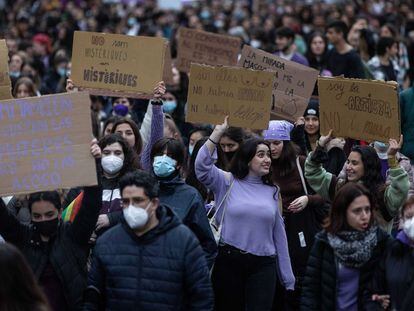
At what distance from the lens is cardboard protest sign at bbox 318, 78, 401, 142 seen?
8.03 meters

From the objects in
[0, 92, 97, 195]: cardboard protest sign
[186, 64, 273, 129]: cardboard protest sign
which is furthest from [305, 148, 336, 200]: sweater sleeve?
[0, 92, 97, 195]: cardboard protest sign

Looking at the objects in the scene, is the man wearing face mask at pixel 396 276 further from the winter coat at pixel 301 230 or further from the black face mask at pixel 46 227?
the winter coat at pixel 301 230

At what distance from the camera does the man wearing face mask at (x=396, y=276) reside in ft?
19.5

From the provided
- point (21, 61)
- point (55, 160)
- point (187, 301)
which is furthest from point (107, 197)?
point (21, 61)

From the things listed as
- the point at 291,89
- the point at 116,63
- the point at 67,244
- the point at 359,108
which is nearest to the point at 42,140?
the point at 67,244

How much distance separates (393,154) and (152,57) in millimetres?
2329

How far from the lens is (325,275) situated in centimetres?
611

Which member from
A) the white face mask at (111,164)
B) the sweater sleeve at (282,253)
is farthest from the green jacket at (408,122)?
the white face mask at (111,164)

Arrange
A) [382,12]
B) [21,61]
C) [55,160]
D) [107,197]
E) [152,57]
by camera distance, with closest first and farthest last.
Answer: [55,160] → [107,197] → [152,57] → [21,61] → [382,12]

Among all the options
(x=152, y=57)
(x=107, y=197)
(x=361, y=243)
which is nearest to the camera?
(x=361, y=243)

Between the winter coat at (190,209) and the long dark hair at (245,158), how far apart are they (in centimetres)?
55

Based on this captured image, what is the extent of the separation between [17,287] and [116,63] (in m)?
4.41

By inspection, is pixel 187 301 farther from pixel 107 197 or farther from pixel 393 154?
pixel 393 154

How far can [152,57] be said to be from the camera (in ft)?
29.1
